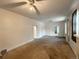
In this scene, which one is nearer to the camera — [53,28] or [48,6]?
[48,6]

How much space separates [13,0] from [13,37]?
2.89 metres

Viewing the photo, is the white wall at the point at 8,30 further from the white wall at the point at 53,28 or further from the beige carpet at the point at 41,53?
the white wall at the point at 53,28

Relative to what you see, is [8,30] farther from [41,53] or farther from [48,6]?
[48,6]

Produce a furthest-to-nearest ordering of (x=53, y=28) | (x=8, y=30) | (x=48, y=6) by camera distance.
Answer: (x=53, y=28)
(x=8, y=30)
(x=48, y=6)

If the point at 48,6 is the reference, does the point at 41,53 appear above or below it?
below

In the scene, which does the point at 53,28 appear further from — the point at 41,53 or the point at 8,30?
the point at 41,53

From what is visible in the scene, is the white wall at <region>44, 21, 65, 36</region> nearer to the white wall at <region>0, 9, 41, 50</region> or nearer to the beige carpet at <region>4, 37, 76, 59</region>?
the beige carpet at <region>4, 37, 76, 59</region>

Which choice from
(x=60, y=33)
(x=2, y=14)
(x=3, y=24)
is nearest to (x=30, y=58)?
(x=3, y=24)

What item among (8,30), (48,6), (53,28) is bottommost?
(53,28)

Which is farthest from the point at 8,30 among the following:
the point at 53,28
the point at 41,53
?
the point at 53,28

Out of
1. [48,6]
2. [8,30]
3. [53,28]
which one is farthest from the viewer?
→ [53,28]

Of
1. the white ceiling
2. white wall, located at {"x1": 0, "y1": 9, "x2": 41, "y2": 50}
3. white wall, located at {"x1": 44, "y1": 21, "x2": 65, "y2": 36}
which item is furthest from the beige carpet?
white wall, located at {"x1": 44, "y1": 21, "x2": 65, "y2": 36}

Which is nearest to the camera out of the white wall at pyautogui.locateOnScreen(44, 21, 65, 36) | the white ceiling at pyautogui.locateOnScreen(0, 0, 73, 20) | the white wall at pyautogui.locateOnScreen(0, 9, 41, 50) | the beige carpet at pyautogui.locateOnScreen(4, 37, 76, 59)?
the white ceiling at pyautogui.locateOnScreen(0, 0, 73, 20)

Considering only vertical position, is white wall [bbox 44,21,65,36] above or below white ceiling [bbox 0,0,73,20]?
below
